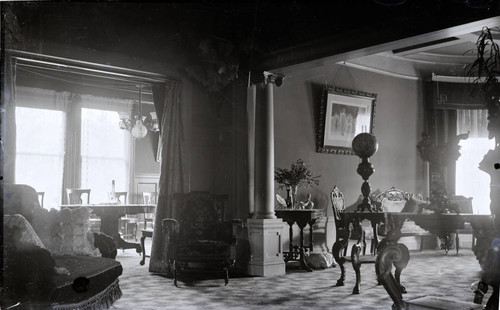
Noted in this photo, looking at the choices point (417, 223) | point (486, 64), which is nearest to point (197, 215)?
point (417, 223)

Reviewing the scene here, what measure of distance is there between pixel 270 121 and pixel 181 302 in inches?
118

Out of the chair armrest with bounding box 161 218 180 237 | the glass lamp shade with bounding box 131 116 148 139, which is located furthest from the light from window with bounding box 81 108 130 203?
the chair armrest with bounding box 161 218 180 237

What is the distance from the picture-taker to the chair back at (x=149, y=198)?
11930 millimetres

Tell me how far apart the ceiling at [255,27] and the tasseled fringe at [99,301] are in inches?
117

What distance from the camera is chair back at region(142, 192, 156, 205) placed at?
11930 millimetres

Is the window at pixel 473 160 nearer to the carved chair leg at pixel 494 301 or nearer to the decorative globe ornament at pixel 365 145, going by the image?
the decorative globe ornament at pixel 365 145

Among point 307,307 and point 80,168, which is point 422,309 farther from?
point 80,168

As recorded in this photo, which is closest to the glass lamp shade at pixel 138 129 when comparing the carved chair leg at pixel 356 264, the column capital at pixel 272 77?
the column capital at pixel 272 77

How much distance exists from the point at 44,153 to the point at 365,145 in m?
8.33

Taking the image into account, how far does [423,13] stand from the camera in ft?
15.6

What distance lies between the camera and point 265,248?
240 inches

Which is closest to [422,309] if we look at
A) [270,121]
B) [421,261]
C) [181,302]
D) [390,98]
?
[181,302]

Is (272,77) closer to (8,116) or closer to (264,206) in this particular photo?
(264,206)

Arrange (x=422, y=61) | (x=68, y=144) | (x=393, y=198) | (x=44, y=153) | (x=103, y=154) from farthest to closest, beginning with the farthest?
(x=103, y=154), (x=68, y=144), (x=44, y=153), (x=422, y=61), (x=393, y=198)
